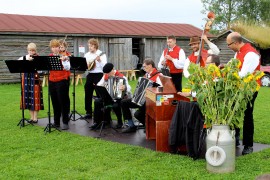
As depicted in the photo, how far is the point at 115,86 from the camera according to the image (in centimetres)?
764

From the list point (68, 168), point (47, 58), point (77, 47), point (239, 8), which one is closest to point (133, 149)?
point (68, 168)

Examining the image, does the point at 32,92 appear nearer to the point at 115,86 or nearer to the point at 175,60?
the point at 115,86

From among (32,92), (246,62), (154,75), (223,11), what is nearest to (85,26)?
(32,92)

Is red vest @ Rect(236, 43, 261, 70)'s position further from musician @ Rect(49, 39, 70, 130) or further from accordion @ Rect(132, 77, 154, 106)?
musician @ Rect(49, 39, 70, 130)

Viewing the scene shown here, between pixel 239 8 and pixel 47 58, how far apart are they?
39.6 meters

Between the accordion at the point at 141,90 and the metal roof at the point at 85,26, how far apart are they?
12743 millimetres

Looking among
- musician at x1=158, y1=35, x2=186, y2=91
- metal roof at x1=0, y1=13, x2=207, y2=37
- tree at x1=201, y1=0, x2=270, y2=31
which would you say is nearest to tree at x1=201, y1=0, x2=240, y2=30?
tree at x1=201, y1=0, x2=270, y2=31

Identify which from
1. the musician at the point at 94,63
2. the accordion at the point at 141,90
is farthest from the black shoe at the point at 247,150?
the musician at the point at 94,63

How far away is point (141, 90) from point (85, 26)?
618 inches

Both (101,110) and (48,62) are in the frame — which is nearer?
(48,62)

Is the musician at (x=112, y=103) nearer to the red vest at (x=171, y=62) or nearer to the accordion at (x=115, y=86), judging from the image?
the accordion at (x=115, y=86)

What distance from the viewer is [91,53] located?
28.7 ft

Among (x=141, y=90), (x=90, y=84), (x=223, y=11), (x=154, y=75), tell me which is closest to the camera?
(x=141, y=90)

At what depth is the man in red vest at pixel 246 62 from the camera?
531 cm
